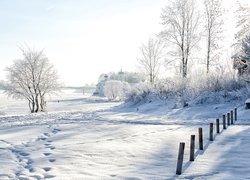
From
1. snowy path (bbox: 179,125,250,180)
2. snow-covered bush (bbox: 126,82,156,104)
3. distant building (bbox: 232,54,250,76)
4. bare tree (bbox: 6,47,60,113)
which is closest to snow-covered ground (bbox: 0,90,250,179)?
snowy path (bbox: 179,125,250,180)

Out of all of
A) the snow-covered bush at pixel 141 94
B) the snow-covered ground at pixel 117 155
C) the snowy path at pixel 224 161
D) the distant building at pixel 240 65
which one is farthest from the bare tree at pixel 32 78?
the snowy path at pixel 224 161

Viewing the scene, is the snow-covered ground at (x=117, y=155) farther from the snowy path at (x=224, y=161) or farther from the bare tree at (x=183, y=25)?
the bare tree at (x=183, y=25)

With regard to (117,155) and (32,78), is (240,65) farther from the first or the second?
(32,78)

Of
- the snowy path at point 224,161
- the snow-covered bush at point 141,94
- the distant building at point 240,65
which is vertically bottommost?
the snowy path at point 224,161

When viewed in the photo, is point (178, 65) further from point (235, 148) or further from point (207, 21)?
point (235, 148)

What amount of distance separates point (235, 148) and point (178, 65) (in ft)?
95.3

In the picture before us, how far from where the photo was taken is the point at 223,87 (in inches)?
1041

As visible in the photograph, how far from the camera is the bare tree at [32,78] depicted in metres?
43.8

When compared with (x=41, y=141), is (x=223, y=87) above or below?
above

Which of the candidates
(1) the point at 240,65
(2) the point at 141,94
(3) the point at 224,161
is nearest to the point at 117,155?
(3) the point at 224,161

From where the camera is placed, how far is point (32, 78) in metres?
44.0

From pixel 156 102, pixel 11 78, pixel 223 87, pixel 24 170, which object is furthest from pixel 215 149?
pixel 11 78

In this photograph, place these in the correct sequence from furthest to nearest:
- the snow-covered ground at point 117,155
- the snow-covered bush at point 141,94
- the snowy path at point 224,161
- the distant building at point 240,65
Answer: the snow-covered bush at point 141,94, the distant building at point 240,65, the snow-covered ground at point 117,155, the snowy path at point 224,161

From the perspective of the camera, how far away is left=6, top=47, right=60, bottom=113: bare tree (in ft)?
144
